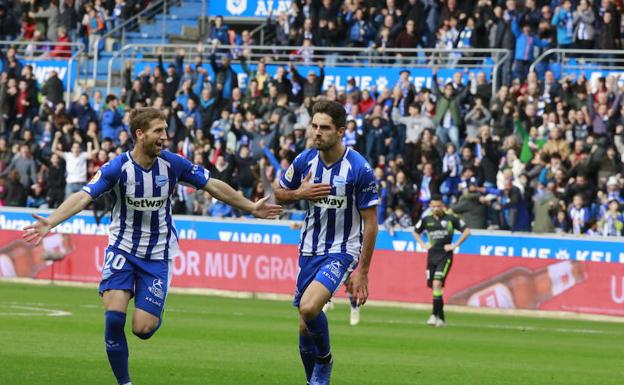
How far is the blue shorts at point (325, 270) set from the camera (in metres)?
11.8

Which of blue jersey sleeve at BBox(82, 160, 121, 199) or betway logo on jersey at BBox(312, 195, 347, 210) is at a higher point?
blue jersey sleeve at BBox(82, 160, 121, 199)

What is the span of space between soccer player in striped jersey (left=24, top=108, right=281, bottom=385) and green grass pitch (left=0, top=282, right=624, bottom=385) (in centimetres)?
156

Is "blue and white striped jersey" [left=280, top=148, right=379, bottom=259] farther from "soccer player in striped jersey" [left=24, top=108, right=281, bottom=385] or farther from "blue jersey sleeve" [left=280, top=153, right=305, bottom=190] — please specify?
"soccer player in striped jersey" [left=24, top=108, right=281, bottom=385]

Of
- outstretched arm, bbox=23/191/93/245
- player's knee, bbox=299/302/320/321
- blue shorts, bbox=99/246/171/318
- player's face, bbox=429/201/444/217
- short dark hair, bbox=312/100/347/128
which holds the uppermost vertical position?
short dark hair, bbox=312/100/347/128

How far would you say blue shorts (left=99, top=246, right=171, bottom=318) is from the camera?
1164 centimetres

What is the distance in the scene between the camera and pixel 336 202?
468 inches

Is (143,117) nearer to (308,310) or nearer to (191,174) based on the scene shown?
(191,174)

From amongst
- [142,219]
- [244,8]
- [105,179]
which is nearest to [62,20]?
[244,8]

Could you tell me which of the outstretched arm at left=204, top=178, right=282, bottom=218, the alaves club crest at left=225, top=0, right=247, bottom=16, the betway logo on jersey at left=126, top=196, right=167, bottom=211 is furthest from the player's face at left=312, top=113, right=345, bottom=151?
the alaves club crest at left=225, top=0, right=247, bottom=16

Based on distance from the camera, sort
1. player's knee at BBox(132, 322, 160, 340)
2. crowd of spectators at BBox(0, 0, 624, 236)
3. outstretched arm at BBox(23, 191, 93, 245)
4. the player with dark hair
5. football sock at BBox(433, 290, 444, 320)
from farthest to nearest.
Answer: crowd of spectators at BBox(0, 0, 624, 236) < the player with dark hair < football sock at BBox(433, 290, 444, 320) < player's knee at BBox(132, 322, 160, 340) < outstretched arm at BBox(23, 191, 93, 245)

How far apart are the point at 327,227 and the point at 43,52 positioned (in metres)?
30.3

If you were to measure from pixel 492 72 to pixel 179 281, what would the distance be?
350 inches

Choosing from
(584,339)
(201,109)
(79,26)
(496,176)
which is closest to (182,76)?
(201,109)

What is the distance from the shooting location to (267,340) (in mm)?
18438
